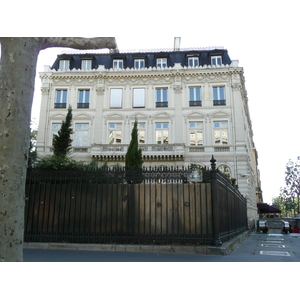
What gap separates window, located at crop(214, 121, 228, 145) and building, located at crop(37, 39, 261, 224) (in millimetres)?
91

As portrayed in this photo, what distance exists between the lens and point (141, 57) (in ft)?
107

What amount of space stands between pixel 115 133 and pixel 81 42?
2563cm

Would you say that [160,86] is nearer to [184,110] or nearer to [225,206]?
[184,110]

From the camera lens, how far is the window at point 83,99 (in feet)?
102

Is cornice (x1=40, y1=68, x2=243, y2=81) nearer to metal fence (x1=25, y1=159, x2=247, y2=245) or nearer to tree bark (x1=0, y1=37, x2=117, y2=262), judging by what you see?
metal fence (x1=25, y1=159, x2=247, y2=245)

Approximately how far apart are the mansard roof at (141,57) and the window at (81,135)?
21.6 ft

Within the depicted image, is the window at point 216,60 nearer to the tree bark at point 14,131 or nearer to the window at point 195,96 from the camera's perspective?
the window at point 195,96

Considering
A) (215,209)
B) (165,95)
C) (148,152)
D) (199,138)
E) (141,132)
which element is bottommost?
(215,209)

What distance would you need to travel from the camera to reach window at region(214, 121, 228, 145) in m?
29.0

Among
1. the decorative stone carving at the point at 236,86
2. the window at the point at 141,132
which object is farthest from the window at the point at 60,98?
the decorative stone carving at the point at 236,86

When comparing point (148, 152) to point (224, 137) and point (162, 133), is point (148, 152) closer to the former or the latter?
point (162, 133)

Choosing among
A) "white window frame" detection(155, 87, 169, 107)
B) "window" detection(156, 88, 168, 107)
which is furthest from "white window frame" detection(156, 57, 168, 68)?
→ "window" detection(156, 88, 168, 107)

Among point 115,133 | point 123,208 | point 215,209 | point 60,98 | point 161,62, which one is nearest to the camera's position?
point 215,209

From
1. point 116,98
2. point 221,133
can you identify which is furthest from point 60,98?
point 221,133
